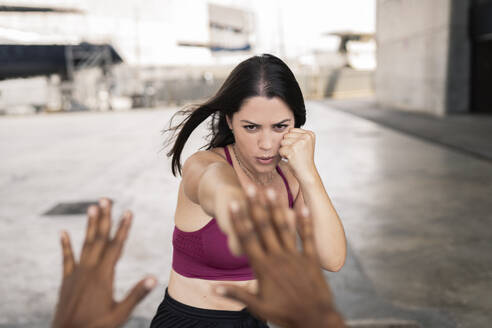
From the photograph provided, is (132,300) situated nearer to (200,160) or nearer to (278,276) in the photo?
(278,276)

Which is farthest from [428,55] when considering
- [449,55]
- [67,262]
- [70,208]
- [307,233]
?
[67,262]

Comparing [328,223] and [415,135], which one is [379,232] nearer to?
[328,223]

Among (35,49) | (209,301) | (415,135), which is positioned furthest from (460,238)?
(35,49)

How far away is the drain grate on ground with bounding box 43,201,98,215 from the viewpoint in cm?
561

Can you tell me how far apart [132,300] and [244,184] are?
3.01 ft

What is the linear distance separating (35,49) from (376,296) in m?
32.7

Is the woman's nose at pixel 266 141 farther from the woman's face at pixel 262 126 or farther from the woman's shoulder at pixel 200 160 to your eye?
the woman's shoulder at pixel 200 160

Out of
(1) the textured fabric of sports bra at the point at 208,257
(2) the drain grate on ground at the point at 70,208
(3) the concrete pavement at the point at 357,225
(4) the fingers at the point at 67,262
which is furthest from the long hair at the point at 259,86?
(2) the drain grate on ground at the point at 70,208

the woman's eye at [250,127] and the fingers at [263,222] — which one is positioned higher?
the woman's eye at [250,127]

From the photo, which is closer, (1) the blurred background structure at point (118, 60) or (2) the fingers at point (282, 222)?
(2) the fingers at point (282, 222)

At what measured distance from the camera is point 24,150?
11453mm

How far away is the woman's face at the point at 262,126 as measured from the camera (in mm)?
1566

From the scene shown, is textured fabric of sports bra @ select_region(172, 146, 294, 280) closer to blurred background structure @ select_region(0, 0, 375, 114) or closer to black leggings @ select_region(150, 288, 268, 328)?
black leggings @ select_region(150, 288, 268, 328)

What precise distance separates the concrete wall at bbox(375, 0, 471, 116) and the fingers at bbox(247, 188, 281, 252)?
665 inches
